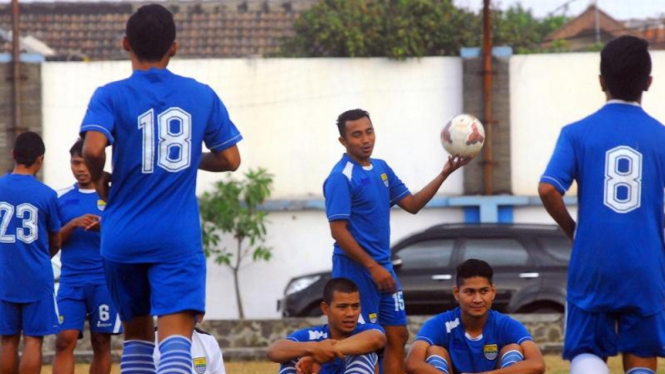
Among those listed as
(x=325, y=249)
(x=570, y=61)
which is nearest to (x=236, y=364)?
(x=325, y=249)

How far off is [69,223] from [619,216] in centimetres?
524

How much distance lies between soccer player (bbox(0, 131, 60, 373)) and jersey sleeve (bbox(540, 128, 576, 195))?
4.91 m

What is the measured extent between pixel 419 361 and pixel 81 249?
3.19 meters

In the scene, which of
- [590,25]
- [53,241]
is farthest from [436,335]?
[590,25]

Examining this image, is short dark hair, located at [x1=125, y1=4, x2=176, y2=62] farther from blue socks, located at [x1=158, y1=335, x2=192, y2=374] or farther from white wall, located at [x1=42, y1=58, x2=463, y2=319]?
white wall, located at [x1=42, y1=58, x2=463, y2=319]

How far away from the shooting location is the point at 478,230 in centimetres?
1859

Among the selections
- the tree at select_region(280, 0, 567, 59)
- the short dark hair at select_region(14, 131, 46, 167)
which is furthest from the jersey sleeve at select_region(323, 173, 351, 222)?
the tree at select_region(280, 0, 567, 59)

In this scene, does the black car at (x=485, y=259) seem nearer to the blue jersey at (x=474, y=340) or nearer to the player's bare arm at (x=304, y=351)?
the blue jersey at (x=474, y=340)

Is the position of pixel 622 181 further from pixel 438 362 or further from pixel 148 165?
pixel 438 362

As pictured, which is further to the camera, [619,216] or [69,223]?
[69,223]

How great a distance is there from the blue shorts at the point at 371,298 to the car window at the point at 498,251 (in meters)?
8.59

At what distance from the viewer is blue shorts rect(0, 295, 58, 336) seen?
33.1 ft

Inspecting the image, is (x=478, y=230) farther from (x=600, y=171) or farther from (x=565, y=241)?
(x=600, y=171)

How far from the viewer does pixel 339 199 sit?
9.29 m
